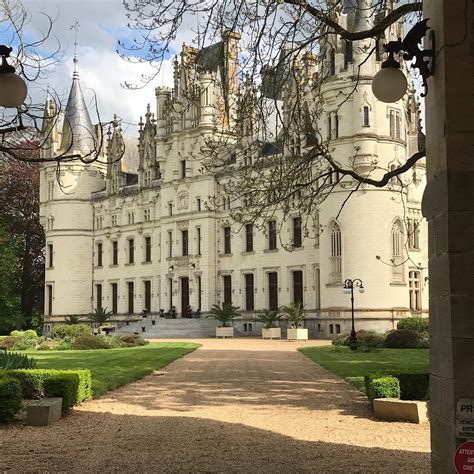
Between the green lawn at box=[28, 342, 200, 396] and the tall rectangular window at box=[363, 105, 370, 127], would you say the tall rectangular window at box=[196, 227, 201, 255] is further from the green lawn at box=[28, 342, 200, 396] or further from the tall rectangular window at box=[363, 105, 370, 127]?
the green lawn at box=[28, 342, 200, 396]

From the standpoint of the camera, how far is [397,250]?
41.8 meters

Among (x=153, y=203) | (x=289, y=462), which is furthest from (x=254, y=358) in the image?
(x=153, y=203)

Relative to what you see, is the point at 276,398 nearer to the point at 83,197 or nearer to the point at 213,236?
the point at 213,236

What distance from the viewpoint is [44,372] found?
13.9 meters

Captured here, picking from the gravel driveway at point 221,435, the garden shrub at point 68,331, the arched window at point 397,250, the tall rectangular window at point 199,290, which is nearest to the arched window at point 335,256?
the arched window at point 397,250

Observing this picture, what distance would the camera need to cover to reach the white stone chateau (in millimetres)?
41469

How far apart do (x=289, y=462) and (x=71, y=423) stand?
4549 millimetres

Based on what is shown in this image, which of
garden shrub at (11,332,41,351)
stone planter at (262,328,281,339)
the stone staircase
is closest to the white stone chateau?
stone planter at (262,328,281,339)

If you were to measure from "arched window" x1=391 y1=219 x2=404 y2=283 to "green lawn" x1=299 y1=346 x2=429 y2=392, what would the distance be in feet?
40.9

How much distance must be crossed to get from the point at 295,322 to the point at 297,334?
117 centimetres

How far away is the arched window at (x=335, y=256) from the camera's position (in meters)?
42.2

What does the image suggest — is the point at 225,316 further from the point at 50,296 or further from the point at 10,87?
the point at 10,87

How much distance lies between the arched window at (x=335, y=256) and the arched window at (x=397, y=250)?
2948mm

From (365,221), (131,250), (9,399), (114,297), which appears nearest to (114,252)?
(131,250)
